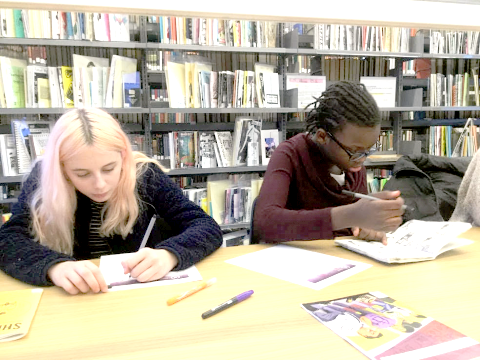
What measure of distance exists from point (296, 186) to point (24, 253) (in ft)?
2.72

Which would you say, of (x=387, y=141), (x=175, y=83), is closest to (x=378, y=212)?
(x=175, y=83)

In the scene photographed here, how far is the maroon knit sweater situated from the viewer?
1.14 metres

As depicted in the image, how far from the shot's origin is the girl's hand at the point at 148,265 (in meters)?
0.84

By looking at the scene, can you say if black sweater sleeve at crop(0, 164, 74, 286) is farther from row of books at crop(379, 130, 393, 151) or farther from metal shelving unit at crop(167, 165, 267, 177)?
row of books at crop(379, 130, 393, 151)

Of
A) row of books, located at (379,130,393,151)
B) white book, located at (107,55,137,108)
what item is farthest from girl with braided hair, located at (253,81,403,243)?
row of books, located at (379,130,393,151)

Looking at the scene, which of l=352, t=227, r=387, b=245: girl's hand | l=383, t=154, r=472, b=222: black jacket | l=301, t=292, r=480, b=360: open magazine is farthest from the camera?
l=383, t=154, r=472, b=222: black jacket

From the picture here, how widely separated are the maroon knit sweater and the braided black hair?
0.30 feet

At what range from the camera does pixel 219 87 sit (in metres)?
2.69

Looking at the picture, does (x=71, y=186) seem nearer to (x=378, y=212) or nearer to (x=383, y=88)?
(x=378, y=212)

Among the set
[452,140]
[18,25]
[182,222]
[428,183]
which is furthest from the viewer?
[452,140]

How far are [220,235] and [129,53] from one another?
7.05 ft

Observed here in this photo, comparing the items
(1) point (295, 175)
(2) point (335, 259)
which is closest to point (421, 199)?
(1) point (295, 175)

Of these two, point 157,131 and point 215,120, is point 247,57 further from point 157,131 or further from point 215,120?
point 157,131

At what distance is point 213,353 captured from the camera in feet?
1.83
